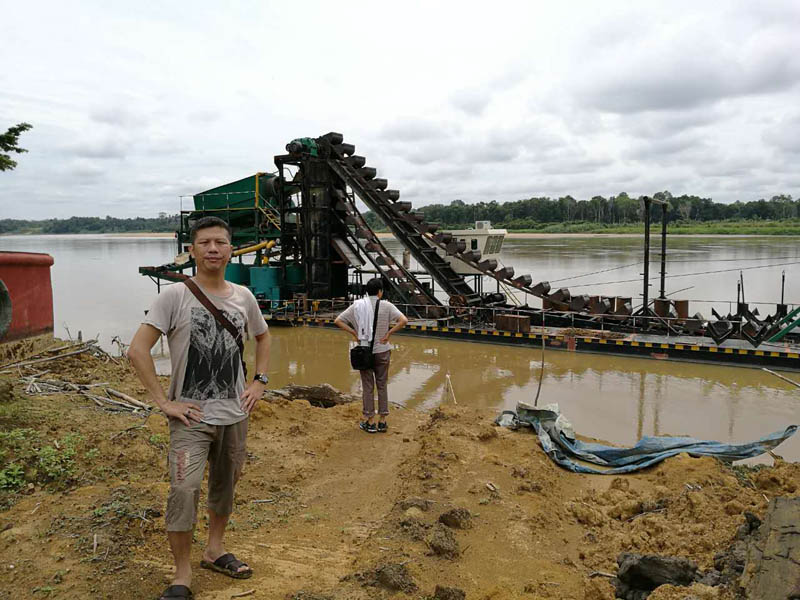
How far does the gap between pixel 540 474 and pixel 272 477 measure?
7.81 ft

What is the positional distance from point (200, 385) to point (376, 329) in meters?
3.69

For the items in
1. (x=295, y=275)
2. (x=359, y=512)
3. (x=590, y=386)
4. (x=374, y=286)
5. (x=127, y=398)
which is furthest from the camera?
(x=295, y=275)

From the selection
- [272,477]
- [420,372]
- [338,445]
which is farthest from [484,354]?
[272,477]

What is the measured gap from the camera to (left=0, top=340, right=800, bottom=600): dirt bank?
10.3 feet

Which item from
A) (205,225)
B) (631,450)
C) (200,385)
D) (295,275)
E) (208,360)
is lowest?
(631,450)

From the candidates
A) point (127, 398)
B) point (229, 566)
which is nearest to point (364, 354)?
point (127, 398)

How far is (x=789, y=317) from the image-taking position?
1375 centimetres

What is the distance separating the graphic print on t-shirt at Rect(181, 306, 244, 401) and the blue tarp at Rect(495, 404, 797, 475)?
3964 mm

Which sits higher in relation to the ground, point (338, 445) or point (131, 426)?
point (131, 426)

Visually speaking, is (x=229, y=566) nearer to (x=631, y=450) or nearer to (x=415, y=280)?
(x=631, y=450)

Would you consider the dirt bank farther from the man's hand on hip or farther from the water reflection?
the water reflection

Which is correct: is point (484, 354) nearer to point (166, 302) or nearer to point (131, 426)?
point (131, 426)

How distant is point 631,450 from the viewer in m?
6.06

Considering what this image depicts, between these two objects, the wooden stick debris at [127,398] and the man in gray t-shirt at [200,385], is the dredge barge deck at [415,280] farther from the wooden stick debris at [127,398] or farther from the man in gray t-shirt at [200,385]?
the man in gray t-shirt at [200,385]
